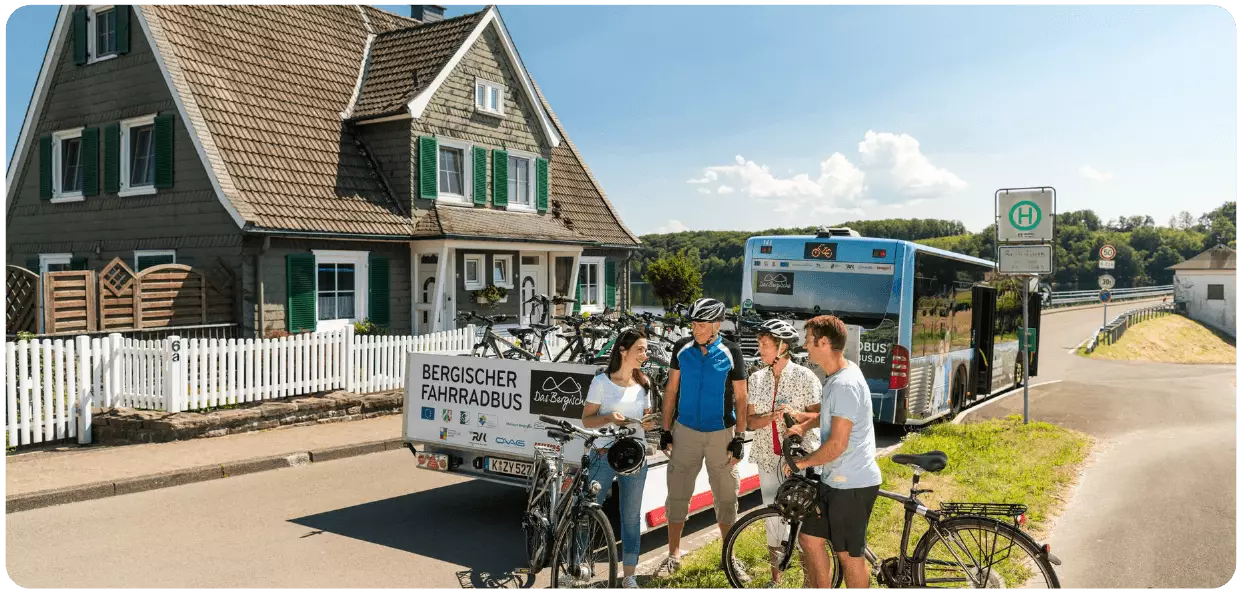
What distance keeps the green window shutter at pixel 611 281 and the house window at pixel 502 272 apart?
4.85 meters

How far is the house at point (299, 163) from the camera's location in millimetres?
18516

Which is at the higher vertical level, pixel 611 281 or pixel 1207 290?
pixel 611 281

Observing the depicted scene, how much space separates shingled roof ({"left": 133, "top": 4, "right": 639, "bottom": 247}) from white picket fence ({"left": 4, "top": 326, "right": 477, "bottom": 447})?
429cm

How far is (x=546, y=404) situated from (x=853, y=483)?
3.32 metres

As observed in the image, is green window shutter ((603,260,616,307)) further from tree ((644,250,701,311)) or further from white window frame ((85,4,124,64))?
white window frame ((85,4,124,64))

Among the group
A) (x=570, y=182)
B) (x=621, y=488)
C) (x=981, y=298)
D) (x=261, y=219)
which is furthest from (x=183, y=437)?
(x=570, y=182)

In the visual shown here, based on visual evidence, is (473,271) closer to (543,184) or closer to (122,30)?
(543,184)

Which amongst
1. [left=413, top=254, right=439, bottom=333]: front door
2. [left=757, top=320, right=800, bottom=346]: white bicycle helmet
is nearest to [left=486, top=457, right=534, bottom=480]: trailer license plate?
[left=757, top=320, right=800, bottom=346]: white bicycle helmet

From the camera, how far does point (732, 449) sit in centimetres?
621

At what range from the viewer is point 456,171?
22.7m

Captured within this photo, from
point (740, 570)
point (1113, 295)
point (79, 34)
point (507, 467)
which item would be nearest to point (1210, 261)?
point (1113, 295)

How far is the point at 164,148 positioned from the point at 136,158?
6.05 ft

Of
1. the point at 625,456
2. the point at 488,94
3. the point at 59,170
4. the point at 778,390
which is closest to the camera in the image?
the point at 625,456

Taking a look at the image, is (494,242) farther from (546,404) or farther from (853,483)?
(853,483)
